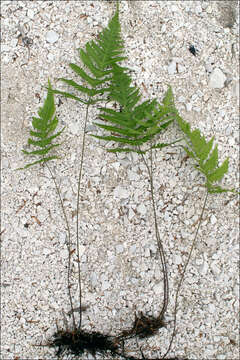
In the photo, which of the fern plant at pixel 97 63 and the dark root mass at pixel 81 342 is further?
the dark root mass at pixel 81 342

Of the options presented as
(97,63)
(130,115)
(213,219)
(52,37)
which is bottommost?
(213,219)

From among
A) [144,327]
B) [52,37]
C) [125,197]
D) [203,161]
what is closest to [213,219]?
[203,161]

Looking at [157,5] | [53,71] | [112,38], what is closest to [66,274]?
[53,71]

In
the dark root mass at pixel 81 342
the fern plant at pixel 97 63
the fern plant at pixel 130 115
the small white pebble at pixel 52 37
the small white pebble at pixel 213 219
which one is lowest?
the dark root mass at pixel 81 342

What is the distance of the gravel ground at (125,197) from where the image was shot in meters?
1.58

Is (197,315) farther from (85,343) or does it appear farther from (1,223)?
(1,223)

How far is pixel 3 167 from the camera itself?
162 cm

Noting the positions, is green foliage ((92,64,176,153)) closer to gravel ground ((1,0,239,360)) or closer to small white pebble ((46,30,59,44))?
gravel ground ((1,0,239,360))

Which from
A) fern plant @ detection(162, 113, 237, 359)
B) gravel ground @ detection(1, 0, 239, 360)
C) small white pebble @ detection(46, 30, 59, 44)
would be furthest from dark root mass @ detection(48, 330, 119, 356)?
small white pebble @ detection(46, 30, 59, 44)

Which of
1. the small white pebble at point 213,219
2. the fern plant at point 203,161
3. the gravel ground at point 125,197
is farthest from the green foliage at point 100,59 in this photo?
the small white pebble at point 213,219

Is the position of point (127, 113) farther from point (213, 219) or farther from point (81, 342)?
point (81, 342)

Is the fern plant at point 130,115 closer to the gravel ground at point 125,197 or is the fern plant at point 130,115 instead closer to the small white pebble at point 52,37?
the gravel ground at point 125,197

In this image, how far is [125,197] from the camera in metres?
1.61

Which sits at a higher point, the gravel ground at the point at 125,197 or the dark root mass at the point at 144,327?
the gravel ground at the point at 125,197
